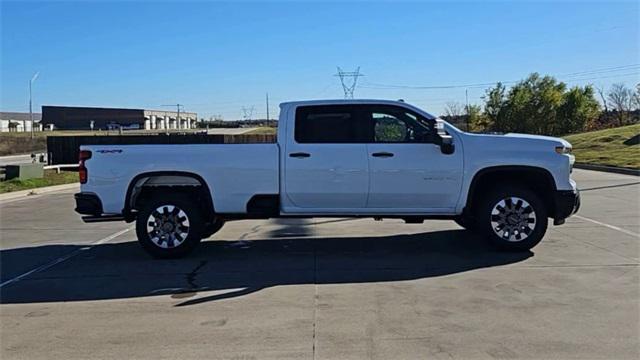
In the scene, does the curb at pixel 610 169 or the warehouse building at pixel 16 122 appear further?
the warehouse building at pixel 16 122

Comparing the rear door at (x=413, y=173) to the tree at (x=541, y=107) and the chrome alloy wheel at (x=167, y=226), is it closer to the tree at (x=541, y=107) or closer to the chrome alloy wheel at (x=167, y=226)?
the chrome alloy wheel at (x=167, y=226)

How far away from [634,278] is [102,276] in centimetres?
599

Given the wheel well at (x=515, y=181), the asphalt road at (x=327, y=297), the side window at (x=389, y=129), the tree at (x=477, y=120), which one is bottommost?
the asphalt road at (x=327, y=297)

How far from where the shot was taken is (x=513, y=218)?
8.06 metres

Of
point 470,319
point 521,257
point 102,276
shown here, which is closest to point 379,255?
point 521,257

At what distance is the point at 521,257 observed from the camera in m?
7.89

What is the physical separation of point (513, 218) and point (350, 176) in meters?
2.19

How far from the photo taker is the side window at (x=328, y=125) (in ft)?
26.6

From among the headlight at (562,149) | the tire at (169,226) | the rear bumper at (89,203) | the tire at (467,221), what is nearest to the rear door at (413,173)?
the tire at (467,221)

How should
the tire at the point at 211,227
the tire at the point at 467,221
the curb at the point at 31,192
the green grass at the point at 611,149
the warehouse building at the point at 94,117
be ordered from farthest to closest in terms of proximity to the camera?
the warehouse building at the point at 94,117 < the green grass at the point at 611,149 < the curb at the point at 31,192 < the tire at the point at 211,227 < the tire at the point at 467,221

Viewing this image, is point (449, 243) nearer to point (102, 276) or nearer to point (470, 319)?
point (470, 319)

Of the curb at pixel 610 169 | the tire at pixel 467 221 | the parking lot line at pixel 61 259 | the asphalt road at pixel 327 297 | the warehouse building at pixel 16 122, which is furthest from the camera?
the warehouse building at pixel 16 122

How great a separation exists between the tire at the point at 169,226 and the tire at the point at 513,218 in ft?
12.3

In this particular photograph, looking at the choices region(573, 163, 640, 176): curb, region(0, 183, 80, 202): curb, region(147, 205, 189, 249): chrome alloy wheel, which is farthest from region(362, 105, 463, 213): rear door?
region(573, 163, 640, 176): curb
